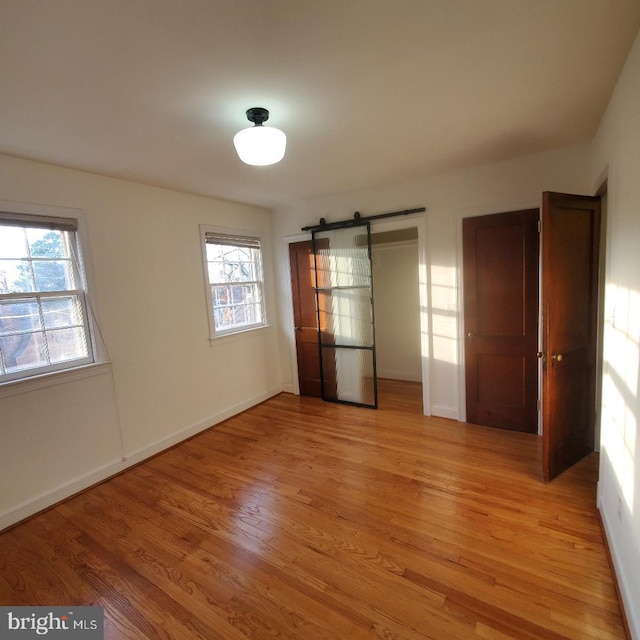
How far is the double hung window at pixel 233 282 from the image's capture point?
379cm

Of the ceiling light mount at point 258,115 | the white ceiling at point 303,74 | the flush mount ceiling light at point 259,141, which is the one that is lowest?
the flush mount ceiling light at point 259,141

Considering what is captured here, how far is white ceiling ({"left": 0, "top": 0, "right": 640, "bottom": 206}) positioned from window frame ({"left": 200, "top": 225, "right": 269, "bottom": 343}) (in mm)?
1121

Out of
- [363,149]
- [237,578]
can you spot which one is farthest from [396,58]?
[237,578]

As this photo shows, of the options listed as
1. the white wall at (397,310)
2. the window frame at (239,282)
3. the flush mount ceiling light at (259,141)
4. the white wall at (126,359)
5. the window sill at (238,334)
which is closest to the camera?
the flush mount ceiling light at (259,141)

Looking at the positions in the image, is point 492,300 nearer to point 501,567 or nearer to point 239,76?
point 501,567

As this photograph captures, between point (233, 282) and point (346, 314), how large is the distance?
4.68 ft

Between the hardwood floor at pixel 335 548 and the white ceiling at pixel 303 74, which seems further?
the hardwood floor at pixel 335 548

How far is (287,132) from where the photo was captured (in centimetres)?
219

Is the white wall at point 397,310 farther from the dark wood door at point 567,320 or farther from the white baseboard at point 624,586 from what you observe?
the white baseboard at point 624,586

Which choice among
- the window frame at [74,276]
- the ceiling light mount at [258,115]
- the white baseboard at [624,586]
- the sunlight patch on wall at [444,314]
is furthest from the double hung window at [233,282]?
the white baseboard at [624,586]

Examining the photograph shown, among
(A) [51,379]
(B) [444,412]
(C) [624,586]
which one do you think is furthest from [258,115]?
(B) [444,412]

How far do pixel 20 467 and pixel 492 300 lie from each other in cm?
400

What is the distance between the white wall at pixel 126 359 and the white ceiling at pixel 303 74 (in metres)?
0.35

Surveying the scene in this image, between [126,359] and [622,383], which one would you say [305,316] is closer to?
[126,359]
